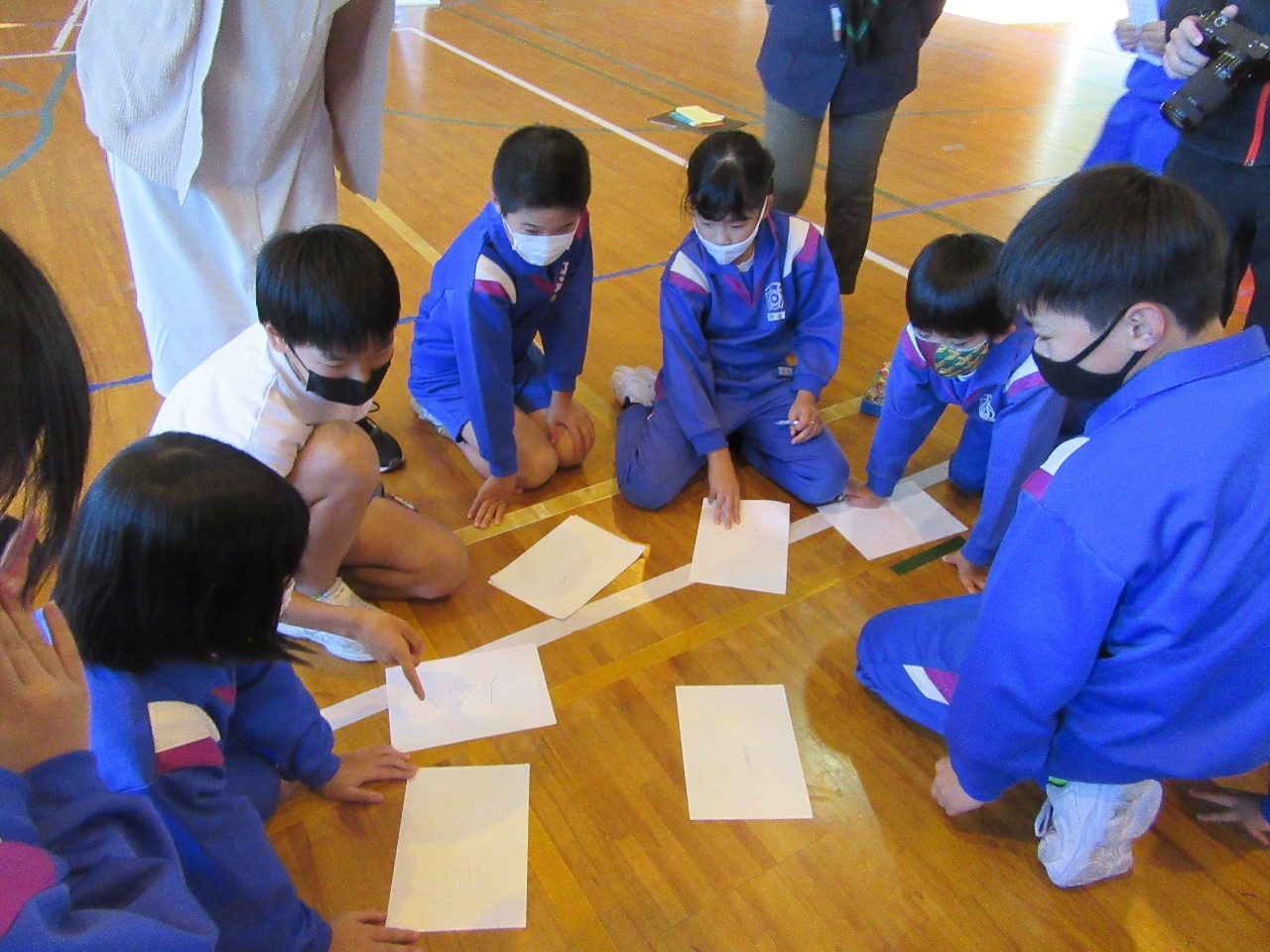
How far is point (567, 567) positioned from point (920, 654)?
2.16 feet

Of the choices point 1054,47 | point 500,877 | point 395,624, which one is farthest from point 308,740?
point 1054,47

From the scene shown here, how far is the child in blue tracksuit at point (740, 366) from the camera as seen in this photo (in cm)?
178

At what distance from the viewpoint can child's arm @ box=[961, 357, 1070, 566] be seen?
1.46 m

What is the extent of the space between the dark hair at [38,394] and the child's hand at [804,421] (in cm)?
141

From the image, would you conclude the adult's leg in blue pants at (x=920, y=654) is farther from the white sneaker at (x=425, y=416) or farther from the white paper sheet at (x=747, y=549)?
the white sneaker at (x=425, y=416)

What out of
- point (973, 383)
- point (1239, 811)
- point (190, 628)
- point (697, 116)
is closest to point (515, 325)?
point (973, 383)

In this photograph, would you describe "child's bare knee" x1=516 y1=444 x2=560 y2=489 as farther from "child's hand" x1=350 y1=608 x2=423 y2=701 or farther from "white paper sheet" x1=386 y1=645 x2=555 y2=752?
"child's hand" x1=350 y1=608 x2=423 y2=701

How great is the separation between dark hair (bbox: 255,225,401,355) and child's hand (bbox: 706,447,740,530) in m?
0.80

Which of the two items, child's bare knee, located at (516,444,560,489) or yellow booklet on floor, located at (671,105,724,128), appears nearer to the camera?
child's bare knee, located at (516,444,560,489)

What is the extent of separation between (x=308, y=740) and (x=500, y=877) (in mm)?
309

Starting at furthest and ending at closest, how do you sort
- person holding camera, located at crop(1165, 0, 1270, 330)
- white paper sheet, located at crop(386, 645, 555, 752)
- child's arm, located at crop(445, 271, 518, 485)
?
child's arm, located at crop(445, 271, 518, 485)
person holding camera, located at crop(1165, 0, 1270, 330)
white paper sheet, located at crop(386, 645, 555, 752)

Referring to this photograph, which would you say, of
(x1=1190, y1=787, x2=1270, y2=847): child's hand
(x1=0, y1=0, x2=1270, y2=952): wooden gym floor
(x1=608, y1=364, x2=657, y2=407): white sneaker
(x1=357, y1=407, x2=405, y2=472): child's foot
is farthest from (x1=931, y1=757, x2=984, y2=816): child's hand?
(x1=357, y1=407, x2=405, y2=472): child's foot

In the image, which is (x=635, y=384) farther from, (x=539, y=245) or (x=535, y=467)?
(x=539, y=245)

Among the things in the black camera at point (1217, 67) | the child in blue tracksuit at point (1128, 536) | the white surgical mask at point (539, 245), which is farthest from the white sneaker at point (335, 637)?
the black camera at point (1217, 67)
